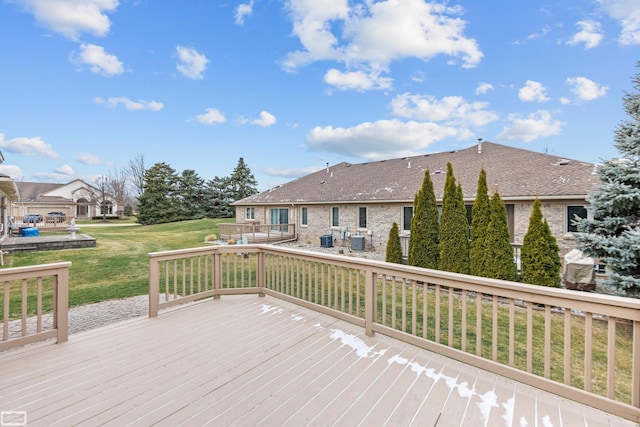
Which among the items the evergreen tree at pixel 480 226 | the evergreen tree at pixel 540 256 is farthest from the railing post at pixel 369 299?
the evergreen tree at pixel 540 256

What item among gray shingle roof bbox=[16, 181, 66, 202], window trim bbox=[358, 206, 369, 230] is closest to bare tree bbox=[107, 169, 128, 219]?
gray shingle roof bbox=[16, 181, 66, 202]

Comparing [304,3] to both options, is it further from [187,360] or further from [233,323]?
[187,360]

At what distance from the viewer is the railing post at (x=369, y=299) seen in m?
3.47

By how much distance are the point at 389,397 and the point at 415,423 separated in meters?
0.32

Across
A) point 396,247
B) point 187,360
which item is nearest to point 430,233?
point 396,247

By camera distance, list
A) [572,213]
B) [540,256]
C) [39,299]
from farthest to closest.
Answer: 1. [572,213]
2. [540,256]
3. [39,299]

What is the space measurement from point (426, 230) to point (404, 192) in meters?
5.62

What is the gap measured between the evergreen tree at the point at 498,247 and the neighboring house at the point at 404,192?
178 centimetres

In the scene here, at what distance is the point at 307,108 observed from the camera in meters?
15.4

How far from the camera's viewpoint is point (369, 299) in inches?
137

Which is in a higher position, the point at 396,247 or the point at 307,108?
the point at 307,108

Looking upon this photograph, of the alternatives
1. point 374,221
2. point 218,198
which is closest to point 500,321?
point 374,221

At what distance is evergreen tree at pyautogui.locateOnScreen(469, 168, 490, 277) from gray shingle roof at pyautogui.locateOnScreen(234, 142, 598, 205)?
1401mm

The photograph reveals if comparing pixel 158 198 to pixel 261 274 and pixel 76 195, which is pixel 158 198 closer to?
pixel 76 195
